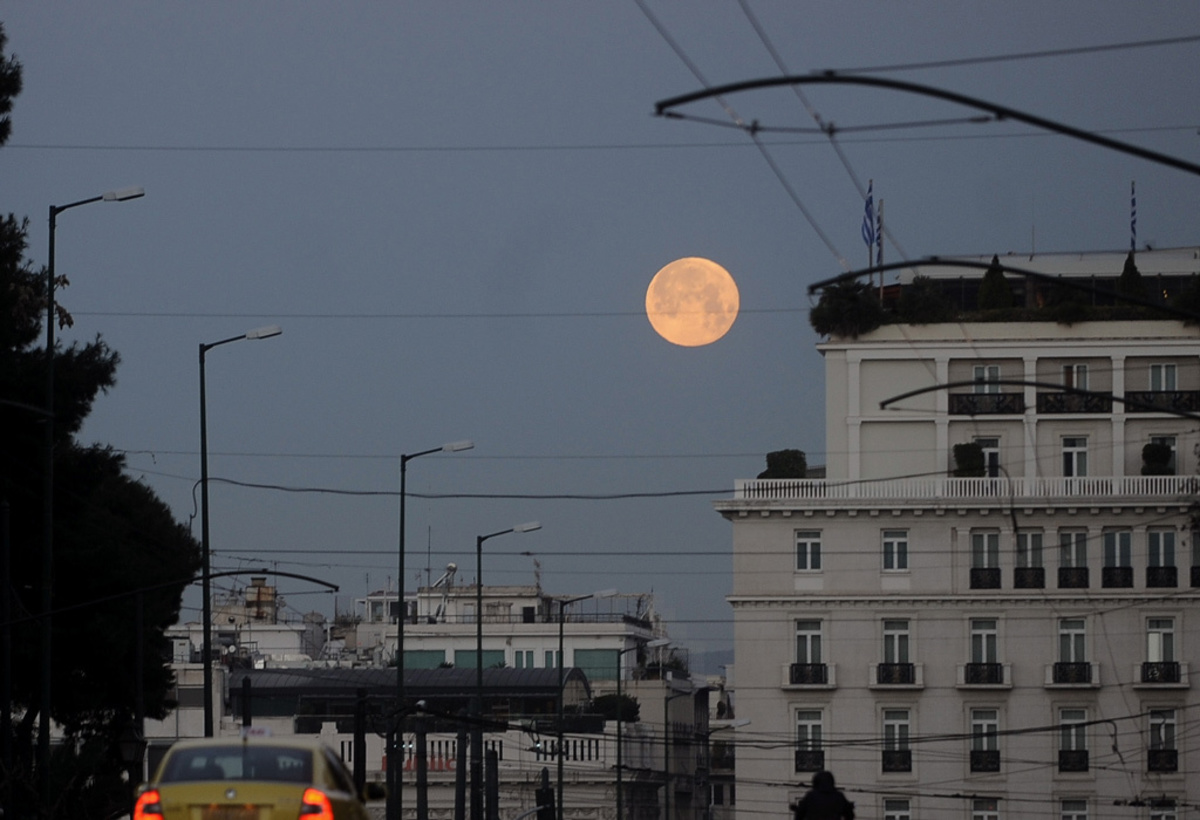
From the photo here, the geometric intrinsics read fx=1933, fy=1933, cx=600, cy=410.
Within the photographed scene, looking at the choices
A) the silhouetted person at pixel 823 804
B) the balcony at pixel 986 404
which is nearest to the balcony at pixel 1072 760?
the balcony at pixel 986 404

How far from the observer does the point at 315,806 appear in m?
14.7

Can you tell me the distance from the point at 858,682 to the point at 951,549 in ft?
19.4

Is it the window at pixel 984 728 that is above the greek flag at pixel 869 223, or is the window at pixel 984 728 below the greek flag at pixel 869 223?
below

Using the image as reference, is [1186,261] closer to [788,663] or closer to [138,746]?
[788,663]

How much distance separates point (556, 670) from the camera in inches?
3246

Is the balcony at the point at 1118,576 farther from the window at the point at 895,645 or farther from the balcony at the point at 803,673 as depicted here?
the balcony at the point at 803,673

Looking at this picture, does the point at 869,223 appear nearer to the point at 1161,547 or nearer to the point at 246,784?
the point at 1161,547

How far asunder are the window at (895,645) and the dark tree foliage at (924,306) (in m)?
11.9

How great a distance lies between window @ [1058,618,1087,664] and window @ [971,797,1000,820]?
5.56 meters

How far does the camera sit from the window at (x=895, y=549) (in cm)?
6994

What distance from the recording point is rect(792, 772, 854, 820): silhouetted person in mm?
16578

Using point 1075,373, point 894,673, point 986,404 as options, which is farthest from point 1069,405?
point 894,673

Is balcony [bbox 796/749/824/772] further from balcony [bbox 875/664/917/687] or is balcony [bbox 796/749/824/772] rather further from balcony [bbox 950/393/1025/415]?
balcony [bbox 950/393/1025/415]

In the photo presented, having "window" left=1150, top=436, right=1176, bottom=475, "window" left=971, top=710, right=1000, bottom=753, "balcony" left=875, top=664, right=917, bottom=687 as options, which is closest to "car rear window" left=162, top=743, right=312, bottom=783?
"window" left=971, top=710, right=1000, bottom=753
